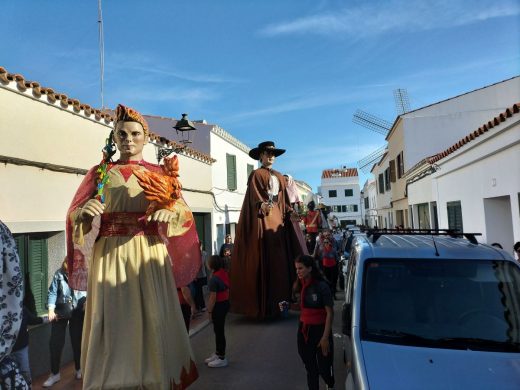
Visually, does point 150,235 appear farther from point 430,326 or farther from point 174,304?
point 430,326

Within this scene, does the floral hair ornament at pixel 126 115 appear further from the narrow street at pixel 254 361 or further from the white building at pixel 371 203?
the white building at pixel 371 203

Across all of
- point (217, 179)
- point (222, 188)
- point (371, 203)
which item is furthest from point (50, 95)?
point (371, 203)

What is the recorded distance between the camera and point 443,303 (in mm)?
3215

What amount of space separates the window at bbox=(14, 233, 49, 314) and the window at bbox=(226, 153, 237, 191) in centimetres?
991

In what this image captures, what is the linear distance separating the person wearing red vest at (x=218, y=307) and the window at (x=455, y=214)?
722 cm

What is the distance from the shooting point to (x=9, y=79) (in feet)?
18.1

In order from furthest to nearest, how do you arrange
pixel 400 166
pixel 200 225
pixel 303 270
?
pixel 400 166, pixel 200 225, pixel 303 270

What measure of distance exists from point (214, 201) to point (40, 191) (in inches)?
322

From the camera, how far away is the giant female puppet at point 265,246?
721 cm

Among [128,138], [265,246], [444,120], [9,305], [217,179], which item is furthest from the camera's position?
[444,120]

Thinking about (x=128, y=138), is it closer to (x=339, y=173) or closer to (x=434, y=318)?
(x=434, y=318)

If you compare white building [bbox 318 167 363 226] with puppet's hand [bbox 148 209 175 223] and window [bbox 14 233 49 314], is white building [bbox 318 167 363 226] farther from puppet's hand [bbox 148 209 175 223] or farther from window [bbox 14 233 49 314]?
puppet's hand [bbox 148 209 175 223]

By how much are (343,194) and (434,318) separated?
65.2m

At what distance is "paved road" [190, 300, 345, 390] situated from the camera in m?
4.70
